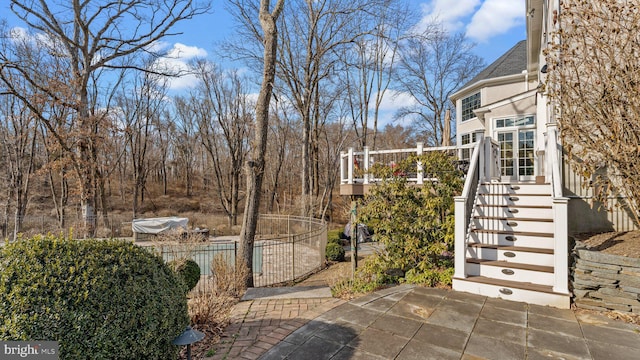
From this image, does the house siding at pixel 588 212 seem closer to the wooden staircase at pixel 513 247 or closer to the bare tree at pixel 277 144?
the wooden staircase at pixel 513 247

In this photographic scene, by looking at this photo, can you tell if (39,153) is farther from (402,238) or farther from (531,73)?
(531,73)

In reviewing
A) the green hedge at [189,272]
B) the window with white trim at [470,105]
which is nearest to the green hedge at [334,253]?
the green hedge at [189,272]

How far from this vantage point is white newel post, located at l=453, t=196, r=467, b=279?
15.3ft

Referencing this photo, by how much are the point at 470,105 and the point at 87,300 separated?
56.1 feet

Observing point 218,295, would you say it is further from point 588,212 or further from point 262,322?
point 588,212

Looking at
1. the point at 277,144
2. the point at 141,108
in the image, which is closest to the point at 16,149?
the point at 141,108

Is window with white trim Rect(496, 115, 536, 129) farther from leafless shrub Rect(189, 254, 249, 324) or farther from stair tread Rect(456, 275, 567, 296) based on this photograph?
leafless shrub Rect(189, 254, 249, 324)

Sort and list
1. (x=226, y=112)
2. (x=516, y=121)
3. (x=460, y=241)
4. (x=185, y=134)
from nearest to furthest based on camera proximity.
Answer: (x=460, y=241)
(x=516, y=121)
(x=226, y=112)
(x=185, y=134)

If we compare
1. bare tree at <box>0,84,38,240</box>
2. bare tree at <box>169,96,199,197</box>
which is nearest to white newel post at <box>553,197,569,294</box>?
bare tree at <box>0,84,38,240</box>

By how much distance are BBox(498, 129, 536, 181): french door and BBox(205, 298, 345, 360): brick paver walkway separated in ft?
28.7

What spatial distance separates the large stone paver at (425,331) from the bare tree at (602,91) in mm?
2321

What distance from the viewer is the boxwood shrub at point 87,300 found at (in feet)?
6.72

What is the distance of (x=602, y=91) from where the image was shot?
455 centimetres

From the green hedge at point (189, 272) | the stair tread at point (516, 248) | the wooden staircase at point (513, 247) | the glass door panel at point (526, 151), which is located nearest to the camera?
the wooden staircase at point (513, 247)
